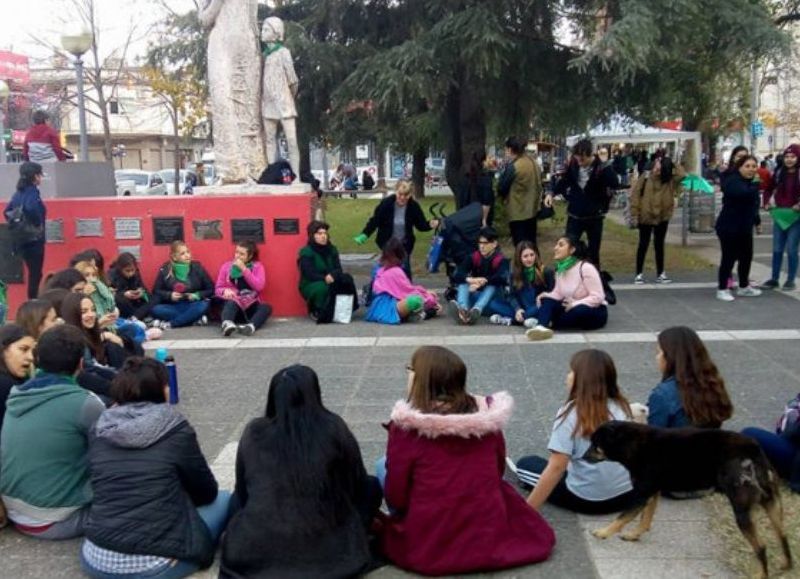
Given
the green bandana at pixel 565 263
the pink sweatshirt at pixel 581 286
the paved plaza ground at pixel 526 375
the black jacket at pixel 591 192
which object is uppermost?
the black jacket at pixel 591 192

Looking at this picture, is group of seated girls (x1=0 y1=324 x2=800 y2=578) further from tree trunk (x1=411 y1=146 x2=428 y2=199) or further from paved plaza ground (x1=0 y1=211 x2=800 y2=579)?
tree trunk (x1=411 y1=146 x2=428 y2=199)

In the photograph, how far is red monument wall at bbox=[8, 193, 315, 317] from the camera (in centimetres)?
1020

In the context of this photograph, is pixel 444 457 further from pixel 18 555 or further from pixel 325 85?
pixel 325 85

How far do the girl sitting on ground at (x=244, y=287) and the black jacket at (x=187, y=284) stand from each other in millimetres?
153

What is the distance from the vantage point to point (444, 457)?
384 centimetres

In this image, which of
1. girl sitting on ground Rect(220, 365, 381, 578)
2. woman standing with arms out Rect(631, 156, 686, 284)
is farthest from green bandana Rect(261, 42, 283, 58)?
girl sitting on ground Rect(220, 365, 381, 578)

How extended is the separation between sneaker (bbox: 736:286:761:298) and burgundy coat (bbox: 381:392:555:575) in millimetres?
7677

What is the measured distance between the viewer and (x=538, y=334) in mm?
8516

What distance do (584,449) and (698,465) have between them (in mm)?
646

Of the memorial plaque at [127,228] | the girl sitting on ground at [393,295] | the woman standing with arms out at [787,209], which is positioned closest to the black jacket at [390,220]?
the girl sitting on ground at [393,295]

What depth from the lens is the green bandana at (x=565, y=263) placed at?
8781 mm

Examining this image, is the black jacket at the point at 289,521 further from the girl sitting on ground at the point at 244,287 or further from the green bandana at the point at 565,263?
the girl sitting on ground at the point at 244,287

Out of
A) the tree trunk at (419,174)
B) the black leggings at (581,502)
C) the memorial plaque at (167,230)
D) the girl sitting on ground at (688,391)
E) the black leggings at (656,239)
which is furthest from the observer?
the tree trunk at (419,174)

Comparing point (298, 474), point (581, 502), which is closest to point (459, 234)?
point (581, 502)
